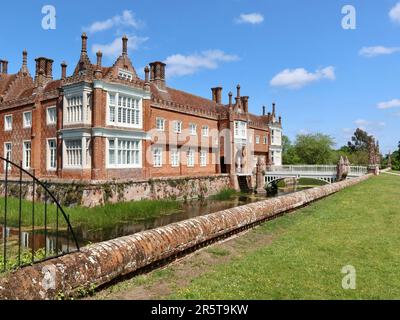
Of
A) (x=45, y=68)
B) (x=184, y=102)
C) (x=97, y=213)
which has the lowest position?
(x=97, y=213)

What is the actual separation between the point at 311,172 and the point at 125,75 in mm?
24019

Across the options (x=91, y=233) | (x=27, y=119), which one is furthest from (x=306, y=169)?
(x=27, y=119)

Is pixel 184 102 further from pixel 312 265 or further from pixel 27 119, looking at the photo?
pixel 312 265

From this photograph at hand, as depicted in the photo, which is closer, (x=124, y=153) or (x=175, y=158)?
(x=124, y=153)

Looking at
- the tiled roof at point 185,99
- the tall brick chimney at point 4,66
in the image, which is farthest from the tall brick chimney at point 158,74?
the tall brick chimney at point 4,66

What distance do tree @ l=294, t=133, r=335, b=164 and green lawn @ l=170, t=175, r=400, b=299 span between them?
5769 centimetres

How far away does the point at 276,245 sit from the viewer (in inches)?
288

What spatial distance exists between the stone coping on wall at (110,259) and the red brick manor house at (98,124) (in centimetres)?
1913

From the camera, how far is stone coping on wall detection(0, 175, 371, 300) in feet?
13.2

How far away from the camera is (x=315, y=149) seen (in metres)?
65.2

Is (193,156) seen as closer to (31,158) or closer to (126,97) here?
(126,97)

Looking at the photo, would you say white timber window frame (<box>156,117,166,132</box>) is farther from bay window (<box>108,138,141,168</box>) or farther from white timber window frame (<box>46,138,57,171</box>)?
white timber window frame (<box>46,138,57,171</box>)
